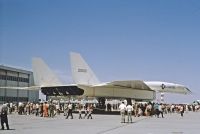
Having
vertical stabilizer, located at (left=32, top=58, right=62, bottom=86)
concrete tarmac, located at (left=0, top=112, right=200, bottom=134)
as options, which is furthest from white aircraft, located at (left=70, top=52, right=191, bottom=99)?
concrete tarmac, located at (left=0, top=112, right=200, bottom=134)

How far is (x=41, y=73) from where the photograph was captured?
47.8m

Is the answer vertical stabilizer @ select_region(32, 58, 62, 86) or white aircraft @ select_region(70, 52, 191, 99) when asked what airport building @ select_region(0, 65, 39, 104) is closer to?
vertical stabilizer @ select_region(32, 58, 62, 86)

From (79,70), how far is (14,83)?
3373 cm

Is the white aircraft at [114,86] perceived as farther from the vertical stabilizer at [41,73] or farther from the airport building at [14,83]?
the airport building at [14,83]

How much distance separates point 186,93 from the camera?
46.9 m

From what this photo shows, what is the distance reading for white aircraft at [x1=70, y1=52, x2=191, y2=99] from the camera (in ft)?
137

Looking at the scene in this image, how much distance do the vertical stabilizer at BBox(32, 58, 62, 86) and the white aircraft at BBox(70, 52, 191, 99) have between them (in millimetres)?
4731

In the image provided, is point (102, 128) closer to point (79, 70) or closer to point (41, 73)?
point (79, 70)

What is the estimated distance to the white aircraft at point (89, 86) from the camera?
134ft

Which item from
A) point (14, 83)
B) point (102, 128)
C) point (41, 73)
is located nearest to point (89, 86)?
point (41, 73)

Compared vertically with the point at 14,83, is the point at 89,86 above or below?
below

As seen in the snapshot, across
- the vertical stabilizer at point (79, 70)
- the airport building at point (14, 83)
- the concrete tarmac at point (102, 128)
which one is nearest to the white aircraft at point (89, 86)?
the vertical stabilizer at point (79, 70)

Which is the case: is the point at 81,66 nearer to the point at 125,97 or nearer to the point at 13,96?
the point at 125,97

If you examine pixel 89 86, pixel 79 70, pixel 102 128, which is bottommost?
pixel 102 128
